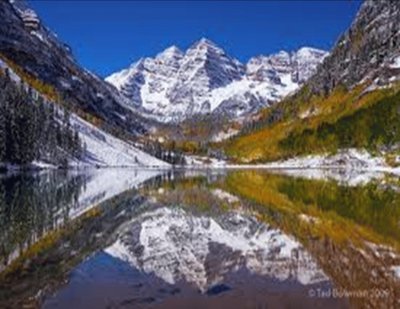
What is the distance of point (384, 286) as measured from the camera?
75.7ft

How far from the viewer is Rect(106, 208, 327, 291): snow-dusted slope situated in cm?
2645

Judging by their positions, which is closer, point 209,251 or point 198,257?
point 198,257

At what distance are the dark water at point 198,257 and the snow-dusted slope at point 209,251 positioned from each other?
58mm

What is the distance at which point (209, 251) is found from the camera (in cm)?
3306

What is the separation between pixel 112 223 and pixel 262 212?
15.3 m

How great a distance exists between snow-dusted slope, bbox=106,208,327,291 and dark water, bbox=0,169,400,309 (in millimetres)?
58

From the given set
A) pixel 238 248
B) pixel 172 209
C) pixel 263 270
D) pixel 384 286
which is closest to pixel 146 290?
pixel 263 270

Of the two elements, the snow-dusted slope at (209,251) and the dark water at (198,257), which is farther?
the snow-dusted slope at (209,251)

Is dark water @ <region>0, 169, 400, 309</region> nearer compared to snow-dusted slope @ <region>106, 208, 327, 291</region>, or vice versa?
dark water @ <region>0, 169, 400, 309</region>

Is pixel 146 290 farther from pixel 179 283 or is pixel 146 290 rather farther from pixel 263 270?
pixel 263 270

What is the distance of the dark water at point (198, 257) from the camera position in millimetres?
21719

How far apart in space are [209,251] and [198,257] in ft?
7.84

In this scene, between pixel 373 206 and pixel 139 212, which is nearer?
pixel 139 212

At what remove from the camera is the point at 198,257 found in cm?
3075
